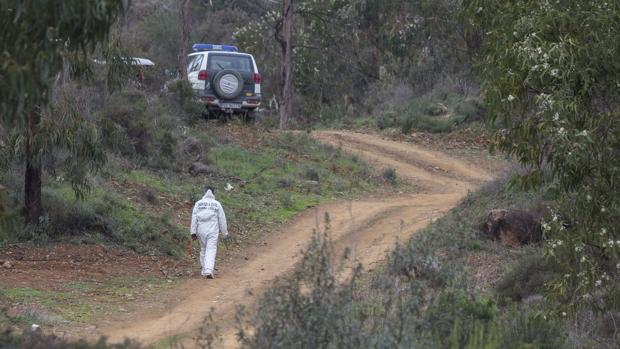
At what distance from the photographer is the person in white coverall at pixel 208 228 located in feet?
49.9

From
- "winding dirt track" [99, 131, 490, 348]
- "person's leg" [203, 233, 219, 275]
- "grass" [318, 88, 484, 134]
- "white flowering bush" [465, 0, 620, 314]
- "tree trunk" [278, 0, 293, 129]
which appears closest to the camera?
"white flowering bush" [465, 0, 620, 314]

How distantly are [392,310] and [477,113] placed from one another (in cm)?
2364

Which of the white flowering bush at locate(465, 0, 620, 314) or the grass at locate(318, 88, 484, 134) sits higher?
the white flowering bush at locate(465, 0, 620, 314)

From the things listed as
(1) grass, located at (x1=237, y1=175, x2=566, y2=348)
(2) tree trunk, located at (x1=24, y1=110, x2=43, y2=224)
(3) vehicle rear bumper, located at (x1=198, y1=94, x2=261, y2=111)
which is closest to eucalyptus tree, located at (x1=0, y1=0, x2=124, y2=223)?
(1) grass, located at (x1=237, y1=175, x2=566, y2=348)

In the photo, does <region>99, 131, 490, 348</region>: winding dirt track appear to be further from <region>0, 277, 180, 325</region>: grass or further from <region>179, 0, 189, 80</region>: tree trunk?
<region>179, 0, 189, 80</region>: tree trunk

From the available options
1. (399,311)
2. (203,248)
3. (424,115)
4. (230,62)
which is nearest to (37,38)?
(399,311)

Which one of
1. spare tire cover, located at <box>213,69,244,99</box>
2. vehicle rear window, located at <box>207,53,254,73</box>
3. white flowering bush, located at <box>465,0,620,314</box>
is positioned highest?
white flowering bush, located at <box>465,0,620,314</box>

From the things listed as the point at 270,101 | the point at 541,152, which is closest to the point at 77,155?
the point at 541,152

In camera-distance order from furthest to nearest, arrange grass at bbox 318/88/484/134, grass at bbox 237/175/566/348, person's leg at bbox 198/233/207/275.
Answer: grass at bbox 318/88/484/134 → person's leg at bbox 198/233/207/275 → grass at bbox 237/175/566/348

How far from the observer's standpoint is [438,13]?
35.3 m

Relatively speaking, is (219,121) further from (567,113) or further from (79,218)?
(567,113)

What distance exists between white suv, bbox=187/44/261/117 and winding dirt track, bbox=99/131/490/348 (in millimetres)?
2291

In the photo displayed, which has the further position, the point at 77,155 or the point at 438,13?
the point at 438,13

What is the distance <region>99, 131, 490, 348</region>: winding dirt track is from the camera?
40.2 feet
